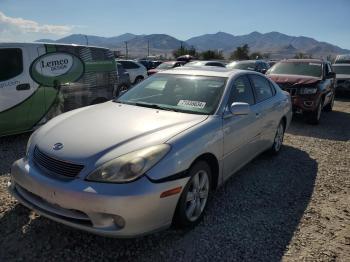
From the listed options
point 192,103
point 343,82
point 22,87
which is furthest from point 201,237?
point 343,82

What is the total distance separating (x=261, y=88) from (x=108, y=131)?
2803 millimetres

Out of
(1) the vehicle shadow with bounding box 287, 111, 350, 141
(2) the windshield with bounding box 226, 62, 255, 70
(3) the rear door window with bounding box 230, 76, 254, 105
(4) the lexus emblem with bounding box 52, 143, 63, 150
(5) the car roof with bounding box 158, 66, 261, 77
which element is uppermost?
(5) the car roof with bounding box 158, 66, 261, 77

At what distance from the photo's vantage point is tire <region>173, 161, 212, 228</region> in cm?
322

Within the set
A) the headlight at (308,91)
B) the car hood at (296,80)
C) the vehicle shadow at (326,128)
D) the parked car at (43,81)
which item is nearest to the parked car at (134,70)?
the car hood at (296,80)

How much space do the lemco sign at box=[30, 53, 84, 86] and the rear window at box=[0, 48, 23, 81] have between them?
24cm

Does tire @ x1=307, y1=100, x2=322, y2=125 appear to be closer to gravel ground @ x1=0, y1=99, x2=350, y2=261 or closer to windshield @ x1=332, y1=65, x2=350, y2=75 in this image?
gravel ground @ x1=0, y1=99, x2=350, y2=261

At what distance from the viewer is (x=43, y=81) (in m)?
6.50

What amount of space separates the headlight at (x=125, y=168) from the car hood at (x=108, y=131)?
3.1 inches

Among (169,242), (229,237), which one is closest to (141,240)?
(169,242)

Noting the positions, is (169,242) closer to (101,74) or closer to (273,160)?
(273,160)

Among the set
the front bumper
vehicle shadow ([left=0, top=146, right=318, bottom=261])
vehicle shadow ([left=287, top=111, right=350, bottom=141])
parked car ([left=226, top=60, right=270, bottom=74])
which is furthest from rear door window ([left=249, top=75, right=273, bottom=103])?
parked car ([left=226, top=60, right=270, bottom=74])

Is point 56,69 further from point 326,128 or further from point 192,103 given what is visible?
point 326,128

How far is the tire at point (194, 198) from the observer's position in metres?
3.22

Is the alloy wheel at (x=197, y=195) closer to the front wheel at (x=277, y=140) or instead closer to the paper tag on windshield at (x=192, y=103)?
the paper tag on windshield at (x=192, y=103)
